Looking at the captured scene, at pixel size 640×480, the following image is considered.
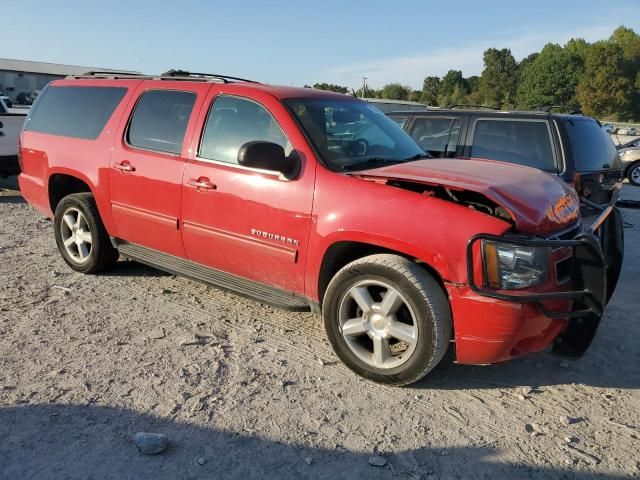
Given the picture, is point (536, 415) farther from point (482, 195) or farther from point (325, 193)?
point (325, 193)

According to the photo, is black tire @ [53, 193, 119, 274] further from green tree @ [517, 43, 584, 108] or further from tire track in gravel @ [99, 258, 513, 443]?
green tree @ [517, 43, 584, 108]

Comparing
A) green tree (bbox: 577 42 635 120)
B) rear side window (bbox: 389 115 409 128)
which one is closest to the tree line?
green tree (bbox: 577 42 635 120)

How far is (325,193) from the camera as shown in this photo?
3492 millimetres

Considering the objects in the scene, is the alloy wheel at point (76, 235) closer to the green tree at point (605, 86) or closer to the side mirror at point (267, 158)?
the side mirror at point (267, 158)

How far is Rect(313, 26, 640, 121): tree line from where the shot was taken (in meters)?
69.8

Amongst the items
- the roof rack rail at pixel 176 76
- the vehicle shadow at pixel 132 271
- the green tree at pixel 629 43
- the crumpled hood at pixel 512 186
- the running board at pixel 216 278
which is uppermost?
the green tree at pixel 629 43

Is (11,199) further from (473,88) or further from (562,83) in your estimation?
(473,88)

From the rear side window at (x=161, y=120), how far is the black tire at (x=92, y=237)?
832 mm

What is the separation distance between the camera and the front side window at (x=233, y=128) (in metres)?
3.92

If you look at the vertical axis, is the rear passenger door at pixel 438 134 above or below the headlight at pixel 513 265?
above

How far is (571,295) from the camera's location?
3.03 meters

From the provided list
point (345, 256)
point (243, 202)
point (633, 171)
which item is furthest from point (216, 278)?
point (633, 171)

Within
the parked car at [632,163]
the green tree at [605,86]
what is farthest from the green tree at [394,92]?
the parked car at [632,163]

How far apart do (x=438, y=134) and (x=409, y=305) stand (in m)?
4.35
